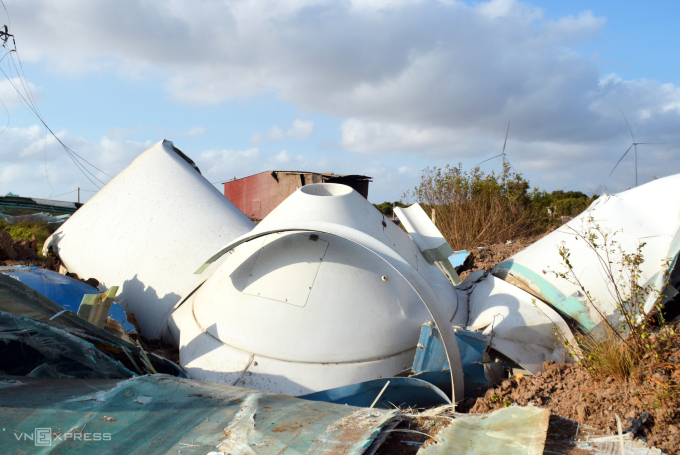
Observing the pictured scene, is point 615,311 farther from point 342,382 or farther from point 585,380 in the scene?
point 342,382

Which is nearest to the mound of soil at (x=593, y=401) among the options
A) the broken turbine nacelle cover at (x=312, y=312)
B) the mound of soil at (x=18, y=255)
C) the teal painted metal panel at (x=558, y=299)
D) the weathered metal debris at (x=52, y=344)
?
the broken turbine nacelle cover at (x=312, y=312)

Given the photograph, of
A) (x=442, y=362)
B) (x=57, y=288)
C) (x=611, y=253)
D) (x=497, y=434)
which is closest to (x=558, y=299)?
(x=611, y=253)

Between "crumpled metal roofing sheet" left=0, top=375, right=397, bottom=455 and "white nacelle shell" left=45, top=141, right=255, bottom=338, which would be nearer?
"crumpled metal roofing sheet" left=0, top=375, right=397, bottom=455

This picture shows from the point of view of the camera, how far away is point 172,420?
79.6 inches

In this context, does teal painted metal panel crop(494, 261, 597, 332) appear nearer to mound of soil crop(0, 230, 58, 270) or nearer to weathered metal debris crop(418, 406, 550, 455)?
weathered metal debris crop(418, 406, 550, 455)

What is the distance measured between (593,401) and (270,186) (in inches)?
692

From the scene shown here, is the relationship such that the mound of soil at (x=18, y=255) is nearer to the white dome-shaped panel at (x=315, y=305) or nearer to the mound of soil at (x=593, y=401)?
the white dome-shaped panel at (x=315, y=305)

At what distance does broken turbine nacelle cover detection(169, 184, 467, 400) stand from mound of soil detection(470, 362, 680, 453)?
1.31ft

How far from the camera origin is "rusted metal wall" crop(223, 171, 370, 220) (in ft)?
58.2

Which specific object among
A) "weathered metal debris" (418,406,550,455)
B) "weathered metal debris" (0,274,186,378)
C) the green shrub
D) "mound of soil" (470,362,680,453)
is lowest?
"mound of soil" (470,362,680,453)

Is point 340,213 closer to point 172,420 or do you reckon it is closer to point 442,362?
point 442,362

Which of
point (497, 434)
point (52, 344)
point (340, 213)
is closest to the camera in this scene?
point (497, 434)

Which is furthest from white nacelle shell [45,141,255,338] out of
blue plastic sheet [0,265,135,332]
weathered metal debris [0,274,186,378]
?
weathered metal debris [0,274,186,378]

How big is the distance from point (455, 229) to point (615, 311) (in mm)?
5947
